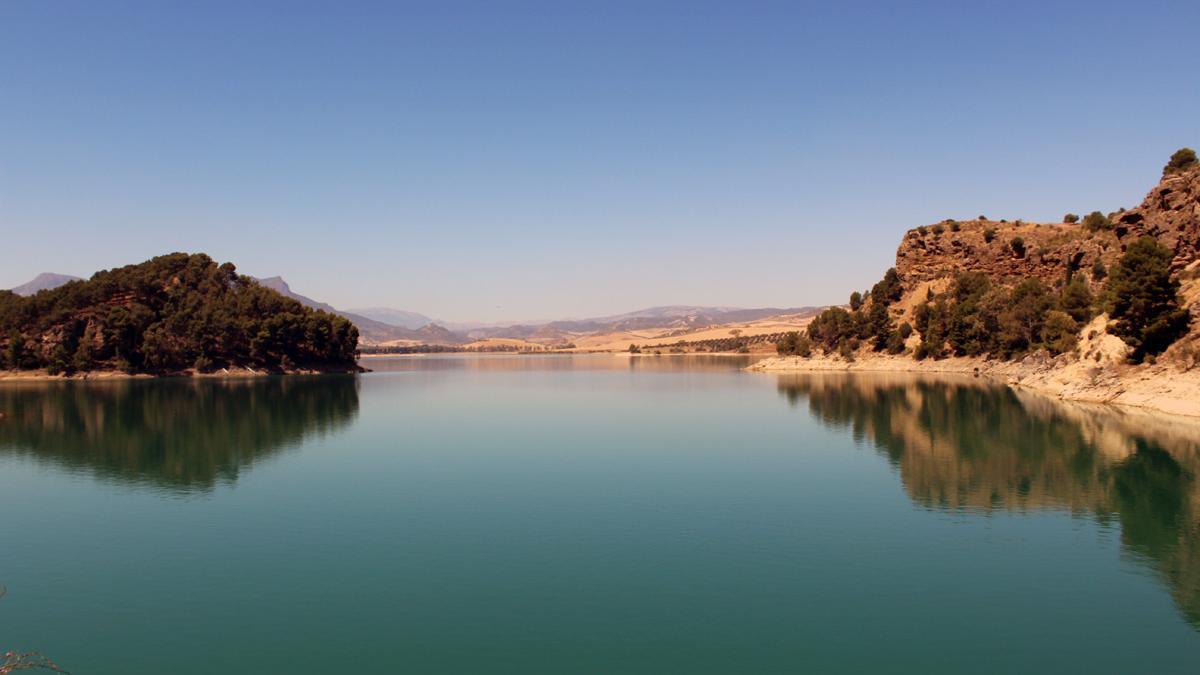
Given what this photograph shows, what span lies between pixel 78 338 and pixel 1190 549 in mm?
144928

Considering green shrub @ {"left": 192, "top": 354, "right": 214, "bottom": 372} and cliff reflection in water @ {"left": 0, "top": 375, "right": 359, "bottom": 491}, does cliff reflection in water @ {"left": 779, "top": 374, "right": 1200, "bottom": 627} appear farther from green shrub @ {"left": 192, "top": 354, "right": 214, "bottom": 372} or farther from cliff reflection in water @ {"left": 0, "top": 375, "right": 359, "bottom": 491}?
green shrub @ {"left": 192, "top": 354, "right": 214, "bottom": 372}

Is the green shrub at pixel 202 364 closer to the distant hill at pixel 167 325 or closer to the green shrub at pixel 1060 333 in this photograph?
the distant hill at pixel 167 325

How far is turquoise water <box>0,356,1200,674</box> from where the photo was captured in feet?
51.7

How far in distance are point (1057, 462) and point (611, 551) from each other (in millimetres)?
27514

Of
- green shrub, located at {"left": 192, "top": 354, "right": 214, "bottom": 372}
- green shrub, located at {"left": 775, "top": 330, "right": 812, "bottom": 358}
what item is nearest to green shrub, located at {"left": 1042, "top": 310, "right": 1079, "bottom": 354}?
green shrub, located at {"left": 775, "top": 330, "right": 812, "bottom": 358}

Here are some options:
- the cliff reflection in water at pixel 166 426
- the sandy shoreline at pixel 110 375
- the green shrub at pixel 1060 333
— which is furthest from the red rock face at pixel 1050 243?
the sandy shoreline at pixel 110 375

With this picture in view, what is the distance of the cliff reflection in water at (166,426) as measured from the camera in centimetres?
3953

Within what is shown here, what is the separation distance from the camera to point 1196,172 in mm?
68812

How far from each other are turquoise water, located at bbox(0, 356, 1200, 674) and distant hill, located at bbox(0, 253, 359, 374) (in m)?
84.0

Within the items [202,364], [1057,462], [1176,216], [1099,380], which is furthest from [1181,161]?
[202,364]

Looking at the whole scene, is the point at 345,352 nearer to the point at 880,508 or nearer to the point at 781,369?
the point at 781,369

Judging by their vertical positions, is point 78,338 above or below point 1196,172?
below

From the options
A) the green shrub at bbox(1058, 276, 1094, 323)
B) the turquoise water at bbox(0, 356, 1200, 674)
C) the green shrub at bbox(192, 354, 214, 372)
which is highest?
the green shrub at bbox(1058, 276, 1094, 323)

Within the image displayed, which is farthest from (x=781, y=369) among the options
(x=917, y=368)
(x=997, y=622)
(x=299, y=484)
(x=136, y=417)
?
(x=997, y=622)
